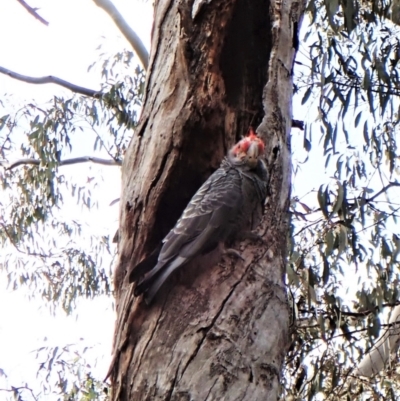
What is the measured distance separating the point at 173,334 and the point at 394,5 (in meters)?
2.75

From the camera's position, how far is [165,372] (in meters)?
2.11

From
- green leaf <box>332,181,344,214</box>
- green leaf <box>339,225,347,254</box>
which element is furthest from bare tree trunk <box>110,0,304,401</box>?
green leaf <box>339,225,347,254</box>

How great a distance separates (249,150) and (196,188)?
0.33 metres

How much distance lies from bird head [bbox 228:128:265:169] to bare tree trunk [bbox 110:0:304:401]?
0.05 m

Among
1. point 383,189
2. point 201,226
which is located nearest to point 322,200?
point 383,189

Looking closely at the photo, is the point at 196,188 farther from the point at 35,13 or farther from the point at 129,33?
the point at 129,33

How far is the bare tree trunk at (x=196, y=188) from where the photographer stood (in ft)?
7.03

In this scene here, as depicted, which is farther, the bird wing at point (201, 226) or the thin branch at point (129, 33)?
the thin branch at point (129, 33)

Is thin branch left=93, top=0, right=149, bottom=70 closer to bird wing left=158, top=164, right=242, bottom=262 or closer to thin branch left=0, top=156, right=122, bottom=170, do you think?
thin branch left=0, top=156, right=122, bottom=170

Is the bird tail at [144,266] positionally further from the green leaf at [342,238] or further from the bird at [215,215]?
the green leaf at [342,238]

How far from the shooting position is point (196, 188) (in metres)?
2.96

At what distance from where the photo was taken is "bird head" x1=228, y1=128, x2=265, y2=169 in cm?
271

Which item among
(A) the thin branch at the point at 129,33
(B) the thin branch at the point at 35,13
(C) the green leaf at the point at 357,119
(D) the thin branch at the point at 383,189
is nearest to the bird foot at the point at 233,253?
(B) the thin branch at the point at 35,13

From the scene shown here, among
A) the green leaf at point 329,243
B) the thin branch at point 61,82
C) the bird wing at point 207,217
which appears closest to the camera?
the bird wing at point 207,217
